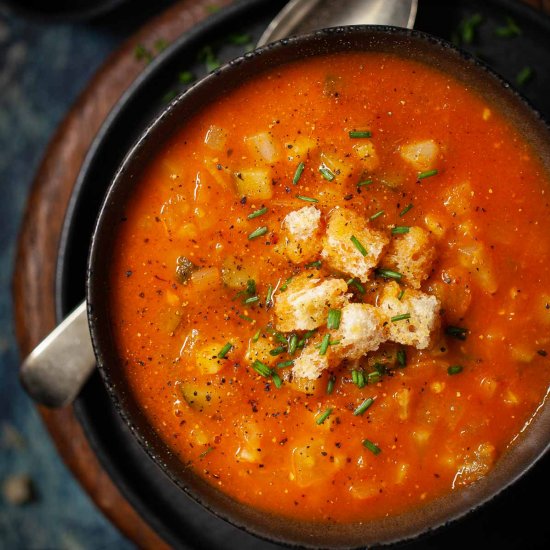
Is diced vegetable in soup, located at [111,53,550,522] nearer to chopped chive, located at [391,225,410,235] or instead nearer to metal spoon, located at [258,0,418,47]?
chopped chive, located at [391,225,410,235]

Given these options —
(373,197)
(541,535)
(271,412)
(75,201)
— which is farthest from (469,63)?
(541,535)

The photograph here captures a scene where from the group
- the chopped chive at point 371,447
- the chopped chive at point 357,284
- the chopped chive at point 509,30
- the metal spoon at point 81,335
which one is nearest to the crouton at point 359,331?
the chopped chive at point 357,284

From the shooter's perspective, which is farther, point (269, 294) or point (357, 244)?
point (269, 294)

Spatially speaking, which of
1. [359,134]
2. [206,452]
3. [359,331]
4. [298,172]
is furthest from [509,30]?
[206,452]

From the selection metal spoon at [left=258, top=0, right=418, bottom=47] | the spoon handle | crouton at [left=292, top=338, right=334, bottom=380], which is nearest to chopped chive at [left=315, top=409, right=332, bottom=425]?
crouton at [left=292, top=338, right=334, bottom=380]

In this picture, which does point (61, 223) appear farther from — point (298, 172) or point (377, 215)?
point (377, 215)

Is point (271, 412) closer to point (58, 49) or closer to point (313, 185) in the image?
point (313, 185)
